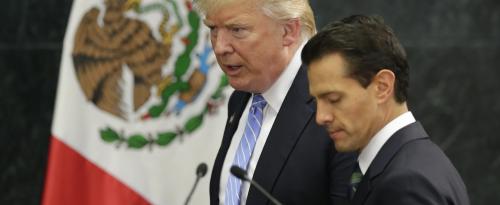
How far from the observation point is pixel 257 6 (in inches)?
95.8

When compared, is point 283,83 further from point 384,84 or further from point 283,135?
point 384,84

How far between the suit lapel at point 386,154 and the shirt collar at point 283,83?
575 millimetres

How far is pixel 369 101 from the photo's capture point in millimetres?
1936

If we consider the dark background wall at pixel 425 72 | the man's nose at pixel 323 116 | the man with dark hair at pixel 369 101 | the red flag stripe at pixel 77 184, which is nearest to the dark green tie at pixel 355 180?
the man with dark hair at pixel 369 101

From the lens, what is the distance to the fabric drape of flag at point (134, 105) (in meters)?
3.77

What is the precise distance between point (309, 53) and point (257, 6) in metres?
0.45

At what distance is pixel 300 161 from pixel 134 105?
1.59m

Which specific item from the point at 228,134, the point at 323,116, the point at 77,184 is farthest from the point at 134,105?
the point at 323,116

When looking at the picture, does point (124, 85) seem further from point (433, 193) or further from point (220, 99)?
point (433, 193)

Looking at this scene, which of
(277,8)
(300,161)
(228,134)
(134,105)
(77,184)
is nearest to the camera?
(300,161)

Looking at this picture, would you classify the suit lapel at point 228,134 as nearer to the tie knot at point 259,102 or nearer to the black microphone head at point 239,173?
the tie knot at point 259,102

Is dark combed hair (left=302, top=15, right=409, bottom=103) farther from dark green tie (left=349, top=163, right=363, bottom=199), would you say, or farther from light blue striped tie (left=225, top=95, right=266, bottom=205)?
light blue striped tie (left=225, top=95, right=266, bottom=205)

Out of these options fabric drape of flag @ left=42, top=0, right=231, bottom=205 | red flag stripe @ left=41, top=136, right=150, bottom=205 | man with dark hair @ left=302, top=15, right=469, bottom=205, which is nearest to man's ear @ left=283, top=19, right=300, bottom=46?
man with dark hair @ left=302, top=15, right=469, bottom=205

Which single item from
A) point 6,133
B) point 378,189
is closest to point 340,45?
point 378,189
